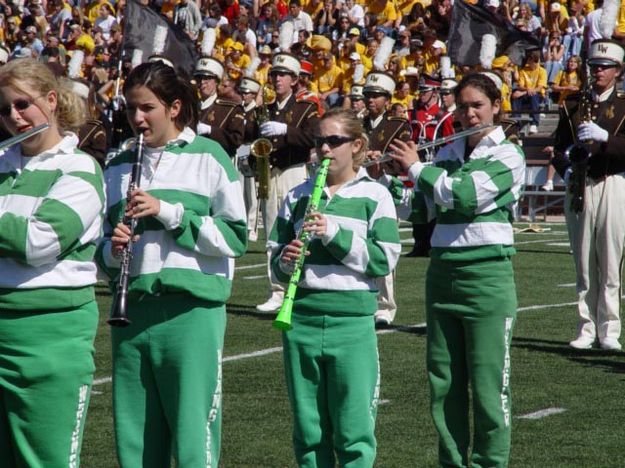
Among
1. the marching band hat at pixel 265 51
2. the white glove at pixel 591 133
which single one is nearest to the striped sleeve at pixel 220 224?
the white glove at pixel 591 133

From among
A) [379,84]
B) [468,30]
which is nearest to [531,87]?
[468,30]

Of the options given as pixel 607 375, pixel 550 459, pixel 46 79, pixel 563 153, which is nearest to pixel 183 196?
pixel 46 79

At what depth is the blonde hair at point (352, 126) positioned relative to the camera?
18.3 ft

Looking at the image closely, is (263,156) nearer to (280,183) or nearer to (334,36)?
(280,183)

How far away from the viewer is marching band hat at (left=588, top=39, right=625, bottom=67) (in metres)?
9.71

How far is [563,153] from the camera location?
1012 cm

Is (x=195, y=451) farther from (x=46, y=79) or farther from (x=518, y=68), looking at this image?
(x=518, y=68)

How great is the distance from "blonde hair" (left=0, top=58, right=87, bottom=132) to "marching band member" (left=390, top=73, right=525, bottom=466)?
1937 millimetres

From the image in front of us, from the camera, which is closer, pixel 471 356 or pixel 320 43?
pixel 471 356

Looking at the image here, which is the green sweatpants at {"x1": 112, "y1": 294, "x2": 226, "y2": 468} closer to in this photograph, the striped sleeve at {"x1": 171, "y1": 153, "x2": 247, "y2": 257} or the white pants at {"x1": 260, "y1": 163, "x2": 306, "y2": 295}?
the striped sleeve at {"x1": 171, "y1": 153, "x2": 247, "y2": 257}

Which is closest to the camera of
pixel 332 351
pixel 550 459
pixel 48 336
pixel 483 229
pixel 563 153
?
pixel 48 336

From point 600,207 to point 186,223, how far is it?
5981 millimetres

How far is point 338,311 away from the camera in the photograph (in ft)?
17.7

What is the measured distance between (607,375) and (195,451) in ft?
16.1
